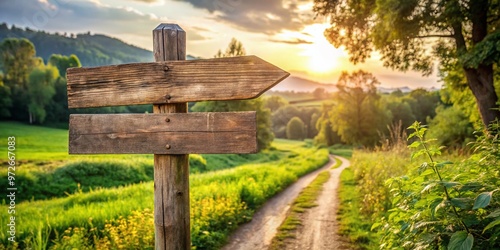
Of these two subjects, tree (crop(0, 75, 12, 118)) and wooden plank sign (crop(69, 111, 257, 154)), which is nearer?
wooden plank sign (crop(69, 111, 257, 154))

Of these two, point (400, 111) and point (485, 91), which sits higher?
point (400, 111)

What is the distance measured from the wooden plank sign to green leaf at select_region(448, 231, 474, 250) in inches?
61.7

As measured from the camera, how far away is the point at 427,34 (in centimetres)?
1357

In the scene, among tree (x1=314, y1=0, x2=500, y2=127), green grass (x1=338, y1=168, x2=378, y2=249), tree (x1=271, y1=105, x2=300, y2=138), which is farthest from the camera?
tree (x1=271, y1=105, x2=300, y2=138)

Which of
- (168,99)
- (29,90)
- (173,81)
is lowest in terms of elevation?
(168,99)

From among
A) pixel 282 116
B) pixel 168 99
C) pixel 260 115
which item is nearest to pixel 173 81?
pixel 168 99

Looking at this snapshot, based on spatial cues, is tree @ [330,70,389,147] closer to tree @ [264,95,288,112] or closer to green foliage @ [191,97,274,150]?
green foliage @ [191,97,274,150]

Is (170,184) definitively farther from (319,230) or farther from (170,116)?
(319,230)

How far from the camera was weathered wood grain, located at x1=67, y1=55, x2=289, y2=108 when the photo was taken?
2.81m

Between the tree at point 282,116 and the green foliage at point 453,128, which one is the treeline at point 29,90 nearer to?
the green foliage at point 453,128

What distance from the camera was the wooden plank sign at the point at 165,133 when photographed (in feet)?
9.21

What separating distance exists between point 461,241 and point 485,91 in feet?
40.8

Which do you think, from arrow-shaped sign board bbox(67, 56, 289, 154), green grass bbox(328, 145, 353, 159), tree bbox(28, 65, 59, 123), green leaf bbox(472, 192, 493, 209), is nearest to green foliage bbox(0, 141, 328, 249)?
arrow-shaped sign board bbox(67, 56, 289, 154)

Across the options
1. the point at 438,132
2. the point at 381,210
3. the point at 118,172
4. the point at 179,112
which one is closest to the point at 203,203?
the point at 381,210
